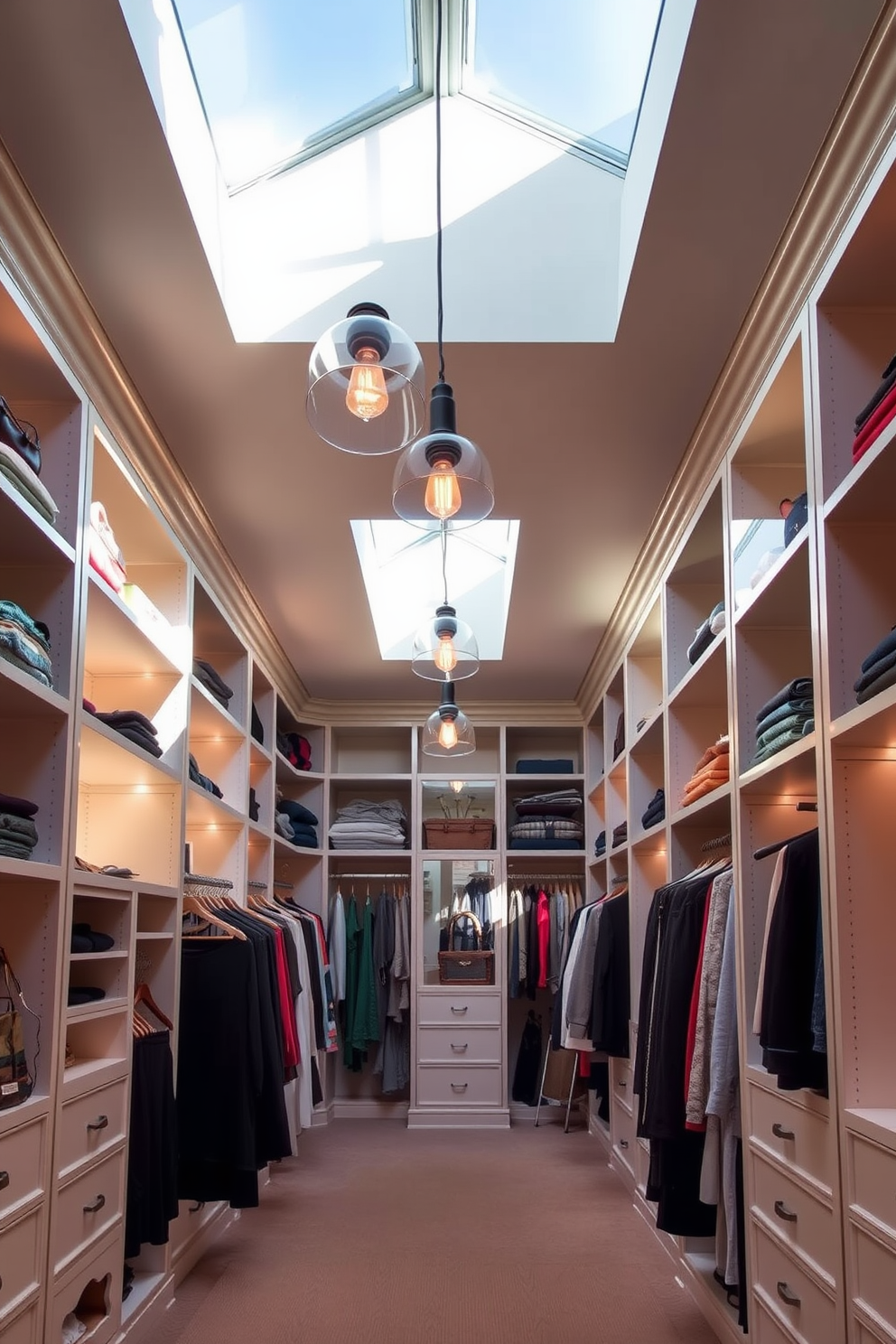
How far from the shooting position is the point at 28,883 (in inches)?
113

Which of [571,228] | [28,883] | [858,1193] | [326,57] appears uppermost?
[326,57]

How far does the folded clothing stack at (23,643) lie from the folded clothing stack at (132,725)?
589 mm

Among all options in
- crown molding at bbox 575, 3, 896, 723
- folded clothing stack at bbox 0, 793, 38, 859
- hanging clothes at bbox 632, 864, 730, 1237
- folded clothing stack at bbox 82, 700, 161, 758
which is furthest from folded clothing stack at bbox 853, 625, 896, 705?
folded clothing stack at bbox 82, 700, 161, 758

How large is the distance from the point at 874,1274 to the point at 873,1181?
6.8 inches

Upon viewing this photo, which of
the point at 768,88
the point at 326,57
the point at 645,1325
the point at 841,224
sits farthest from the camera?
the point at 645,1325

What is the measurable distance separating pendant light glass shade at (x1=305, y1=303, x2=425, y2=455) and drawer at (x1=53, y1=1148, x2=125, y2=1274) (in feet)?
6.72

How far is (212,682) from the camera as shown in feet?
16.1

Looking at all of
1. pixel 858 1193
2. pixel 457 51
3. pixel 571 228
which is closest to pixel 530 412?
pixel 571 228

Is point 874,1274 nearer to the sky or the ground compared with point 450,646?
nearer to the ground

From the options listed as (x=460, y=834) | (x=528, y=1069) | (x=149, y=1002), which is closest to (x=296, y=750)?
(x=460, y=834)

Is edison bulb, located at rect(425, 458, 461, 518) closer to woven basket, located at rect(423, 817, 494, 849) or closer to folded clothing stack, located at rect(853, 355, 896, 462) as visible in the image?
folded clothing stack, located at rect(853, 355, 896, 462)

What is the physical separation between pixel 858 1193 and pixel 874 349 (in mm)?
1825

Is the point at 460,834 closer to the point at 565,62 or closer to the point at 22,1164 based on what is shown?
the point at 22,1164

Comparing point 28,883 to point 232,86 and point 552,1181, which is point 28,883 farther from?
point 552,1181
